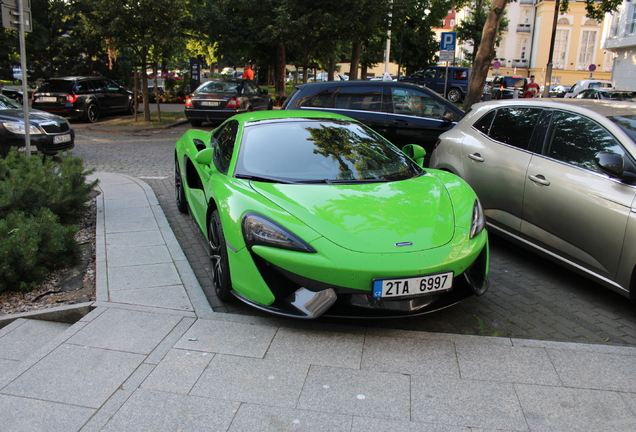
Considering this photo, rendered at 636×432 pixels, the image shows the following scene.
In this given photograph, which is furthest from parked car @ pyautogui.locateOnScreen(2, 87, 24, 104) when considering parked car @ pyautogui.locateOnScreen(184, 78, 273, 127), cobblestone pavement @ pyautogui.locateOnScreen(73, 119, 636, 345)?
cobblestone pavement @ pyautogui.locateOnScreen(73, 119, 636, 345)

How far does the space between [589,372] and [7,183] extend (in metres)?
5.18

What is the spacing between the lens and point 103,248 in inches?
199

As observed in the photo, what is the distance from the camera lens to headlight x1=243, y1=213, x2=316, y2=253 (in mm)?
3345

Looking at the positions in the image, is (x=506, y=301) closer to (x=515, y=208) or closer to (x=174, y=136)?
(x=515, y=208)

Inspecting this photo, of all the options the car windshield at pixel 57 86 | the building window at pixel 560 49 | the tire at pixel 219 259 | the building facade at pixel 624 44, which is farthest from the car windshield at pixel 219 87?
the building window at pixel 560 49

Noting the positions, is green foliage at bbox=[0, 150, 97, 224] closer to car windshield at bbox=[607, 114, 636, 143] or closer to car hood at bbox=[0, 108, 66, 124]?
car hood at bbox=[0, 108, 66, 124]

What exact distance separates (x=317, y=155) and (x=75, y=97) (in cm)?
1578

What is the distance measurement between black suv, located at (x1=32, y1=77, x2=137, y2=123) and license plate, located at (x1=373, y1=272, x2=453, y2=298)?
650 inches

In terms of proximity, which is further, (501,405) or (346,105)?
(346,105)

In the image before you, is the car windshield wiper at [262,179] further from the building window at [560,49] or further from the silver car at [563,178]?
the building window at [560,49]

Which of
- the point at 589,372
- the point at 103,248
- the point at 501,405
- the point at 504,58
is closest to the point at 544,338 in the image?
the point at 589,372

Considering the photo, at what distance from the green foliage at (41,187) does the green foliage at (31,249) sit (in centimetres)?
57

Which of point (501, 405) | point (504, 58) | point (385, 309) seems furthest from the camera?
point (504, 58)

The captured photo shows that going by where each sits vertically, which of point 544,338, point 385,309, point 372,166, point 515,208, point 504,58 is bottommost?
point 544,338
